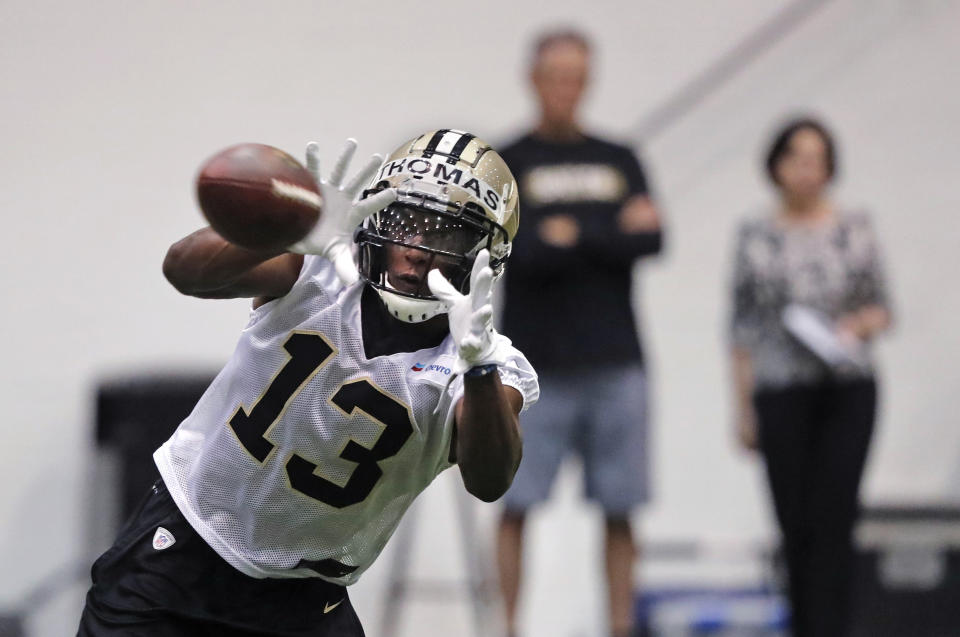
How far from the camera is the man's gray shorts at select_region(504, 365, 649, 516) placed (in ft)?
13.6

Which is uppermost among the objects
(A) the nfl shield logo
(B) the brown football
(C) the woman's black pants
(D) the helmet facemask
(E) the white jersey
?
(B) the brown football

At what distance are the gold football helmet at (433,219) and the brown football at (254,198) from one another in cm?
25

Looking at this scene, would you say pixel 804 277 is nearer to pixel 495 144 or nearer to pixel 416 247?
pixel 495 144

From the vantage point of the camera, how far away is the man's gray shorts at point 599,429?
13.6 feet

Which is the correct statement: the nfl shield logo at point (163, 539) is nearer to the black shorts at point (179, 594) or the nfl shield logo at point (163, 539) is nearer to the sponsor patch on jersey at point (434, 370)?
the black shorts at point (179, 594)

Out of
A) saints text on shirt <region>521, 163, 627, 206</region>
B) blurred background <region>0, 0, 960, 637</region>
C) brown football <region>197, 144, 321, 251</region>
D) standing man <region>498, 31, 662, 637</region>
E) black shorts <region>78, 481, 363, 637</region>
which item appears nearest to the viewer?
brown football <region>197, 144, 321, 251</region>

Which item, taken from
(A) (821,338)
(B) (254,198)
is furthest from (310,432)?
(A) (821,338)

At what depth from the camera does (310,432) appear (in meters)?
2.41

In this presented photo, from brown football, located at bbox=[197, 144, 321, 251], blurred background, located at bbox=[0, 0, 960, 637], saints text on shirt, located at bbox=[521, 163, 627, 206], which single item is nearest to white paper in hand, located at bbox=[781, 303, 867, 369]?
saints text on shirt, located at bbox=[521, 163, 627, 206]

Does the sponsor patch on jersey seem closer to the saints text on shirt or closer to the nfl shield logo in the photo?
the nfl shield logo

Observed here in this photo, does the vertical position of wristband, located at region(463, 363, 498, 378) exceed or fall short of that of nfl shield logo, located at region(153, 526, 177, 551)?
it exceeds it

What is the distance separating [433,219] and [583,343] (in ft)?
5.89

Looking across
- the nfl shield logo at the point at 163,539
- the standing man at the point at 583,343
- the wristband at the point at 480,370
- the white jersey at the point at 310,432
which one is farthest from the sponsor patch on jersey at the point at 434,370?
the standing man at the point at 583,343

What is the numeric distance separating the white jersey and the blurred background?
279 cm
